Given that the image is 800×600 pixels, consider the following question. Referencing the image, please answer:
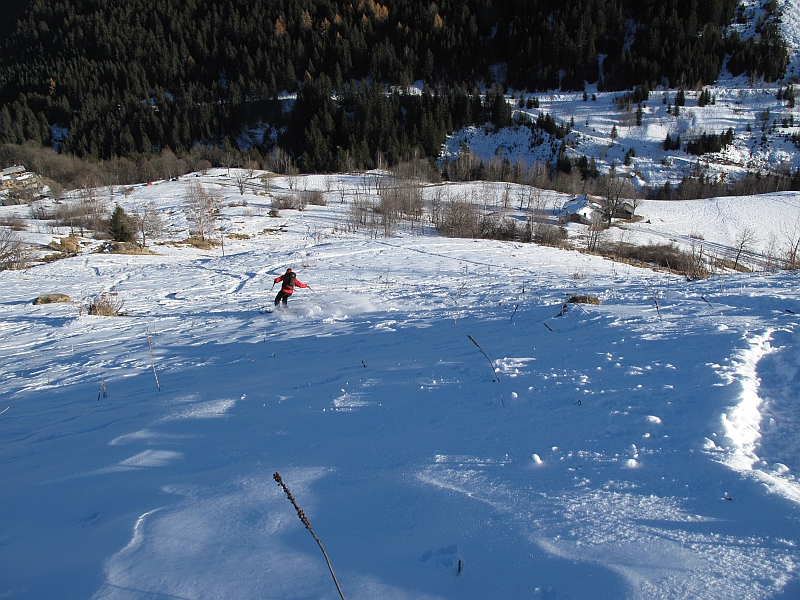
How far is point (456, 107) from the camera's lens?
3489 inches

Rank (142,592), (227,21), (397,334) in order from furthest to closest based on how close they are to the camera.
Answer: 1. (227,21)
2. (397,334)
3. (142,592)

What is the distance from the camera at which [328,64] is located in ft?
363

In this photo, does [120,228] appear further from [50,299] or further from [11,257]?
[50,299]

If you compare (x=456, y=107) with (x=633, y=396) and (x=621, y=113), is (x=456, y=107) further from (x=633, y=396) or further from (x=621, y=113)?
(x=633, y=396)

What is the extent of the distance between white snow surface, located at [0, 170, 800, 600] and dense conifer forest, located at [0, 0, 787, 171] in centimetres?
7272

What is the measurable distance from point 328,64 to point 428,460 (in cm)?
12713

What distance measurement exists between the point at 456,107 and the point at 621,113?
32795 mm

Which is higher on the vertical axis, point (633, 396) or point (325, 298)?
point (633, 396)

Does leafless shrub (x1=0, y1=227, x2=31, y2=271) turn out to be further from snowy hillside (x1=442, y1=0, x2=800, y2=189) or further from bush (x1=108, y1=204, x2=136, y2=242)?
snowy hillside (x1=442, y1=0, x2=800, y2=189)

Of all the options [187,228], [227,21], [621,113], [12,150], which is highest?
[227,21]

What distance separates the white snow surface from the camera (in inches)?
72.8

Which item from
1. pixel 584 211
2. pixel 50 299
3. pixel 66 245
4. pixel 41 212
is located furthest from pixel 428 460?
pixel 41 212

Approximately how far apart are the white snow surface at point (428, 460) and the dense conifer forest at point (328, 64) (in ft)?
239

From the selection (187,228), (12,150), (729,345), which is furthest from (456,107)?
(729,345)
